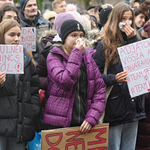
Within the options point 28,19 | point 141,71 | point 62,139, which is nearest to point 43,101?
point 62,139

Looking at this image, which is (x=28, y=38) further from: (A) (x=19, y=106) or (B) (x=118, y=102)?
(B) (x=118, y=102)

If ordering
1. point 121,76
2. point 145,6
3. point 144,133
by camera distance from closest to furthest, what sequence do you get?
point 121,76 < point 144,133 < point 145,6

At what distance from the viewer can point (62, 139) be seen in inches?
114

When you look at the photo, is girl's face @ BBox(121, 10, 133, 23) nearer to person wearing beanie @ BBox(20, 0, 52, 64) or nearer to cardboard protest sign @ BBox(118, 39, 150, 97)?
cardboard protest sign @ BBox(118, 39, 150, 97)

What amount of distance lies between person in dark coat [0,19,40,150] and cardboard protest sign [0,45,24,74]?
0.13 metres

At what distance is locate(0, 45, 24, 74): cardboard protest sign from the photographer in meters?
2.88

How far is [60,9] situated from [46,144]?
499cm

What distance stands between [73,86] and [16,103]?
638mm

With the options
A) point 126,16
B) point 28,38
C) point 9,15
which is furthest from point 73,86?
point 9,15

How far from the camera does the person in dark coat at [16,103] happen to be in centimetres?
296

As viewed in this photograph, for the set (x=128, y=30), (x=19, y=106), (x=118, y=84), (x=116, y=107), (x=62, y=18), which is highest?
(x=62, y=18)

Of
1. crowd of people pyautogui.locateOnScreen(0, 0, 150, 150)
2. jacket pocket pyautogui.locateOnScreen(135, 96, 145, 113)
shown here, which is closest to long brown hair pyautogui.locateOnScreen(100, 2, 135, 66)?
crowd of people pyautogui.locateOnScreen(0, 0, 150, 150)

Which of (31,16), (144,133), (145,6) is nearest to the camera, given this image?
(144,133)

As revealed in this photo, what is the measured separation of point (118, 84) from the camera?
3324mm
